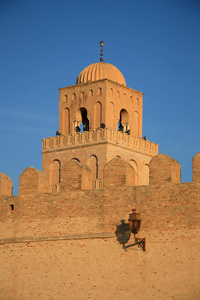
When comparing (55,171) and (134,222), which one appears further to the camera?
(55,171)

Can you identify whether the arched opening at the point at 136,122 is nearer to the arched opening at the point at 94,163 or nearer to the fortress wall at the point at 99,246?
the arched opening at the point at 94,163

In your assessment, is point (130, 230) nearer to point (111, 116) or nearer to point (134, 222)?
point (134, 222)

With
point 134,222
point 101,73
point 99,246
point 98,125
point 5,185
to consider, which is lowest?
point 99,246

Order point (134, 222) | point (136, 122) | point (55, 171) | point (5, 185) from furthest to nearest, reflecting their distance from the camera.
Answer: point (136, 122), point (55, 171), point (5, 185), point (134, 222)

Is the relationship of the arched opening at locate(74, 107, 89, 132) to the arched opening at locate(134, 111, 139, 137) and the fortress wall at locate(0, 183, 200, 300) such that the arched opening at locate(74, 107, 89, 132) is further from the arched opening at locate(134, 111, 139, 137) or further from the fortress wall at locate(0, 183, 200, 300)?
the fortress wall at locate(0, 183, 200, 300)

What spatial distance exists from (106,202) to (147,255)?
179cm

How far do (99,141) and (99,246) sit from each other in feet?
57.8

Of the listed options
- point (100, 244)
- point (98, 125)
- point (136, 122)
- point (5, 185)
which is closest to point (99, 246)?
point (100, 244)

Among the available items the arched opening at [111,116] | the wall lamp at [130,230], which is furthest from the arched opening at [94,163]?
the wall lamp at [130,230]

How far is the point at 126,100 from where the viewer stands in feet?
128

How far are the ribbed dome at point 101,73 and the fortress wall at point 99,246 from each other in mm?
17669

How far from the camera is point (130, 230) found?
64.1ft

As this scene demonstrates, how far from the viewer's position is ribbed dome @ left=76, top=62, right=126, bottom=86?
1517 inches

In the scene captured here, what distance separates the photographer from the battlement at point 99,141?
3725cm
